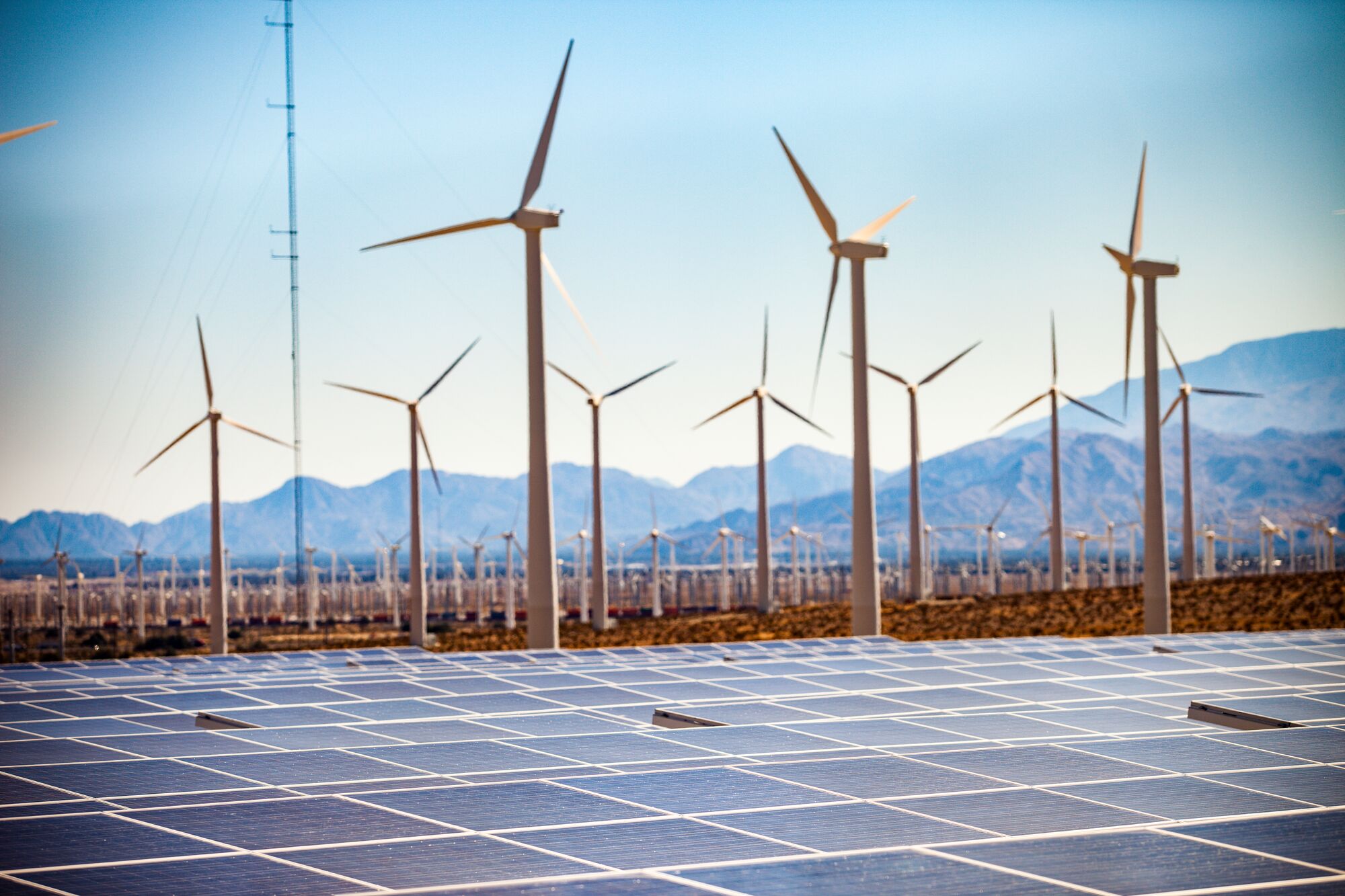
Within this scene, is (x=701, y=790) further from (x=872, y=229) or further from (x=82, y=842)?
(x=872, y=229)

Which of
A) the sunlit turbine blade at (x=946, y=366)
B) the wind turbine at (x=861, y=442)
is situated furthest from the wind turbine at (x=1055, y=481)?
the wind turbine at (x=861, y=442)

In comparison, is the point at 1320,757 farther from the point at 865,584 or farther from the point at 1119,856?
the point at 865,584

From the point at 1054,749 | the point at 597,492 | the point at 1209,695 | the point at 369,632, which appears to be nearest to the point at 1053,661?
the point at 1209,695

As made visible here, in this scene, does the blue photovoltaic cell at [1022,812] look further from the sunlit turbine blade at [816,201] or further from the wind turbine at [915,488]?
the wind turbine at [915,488]

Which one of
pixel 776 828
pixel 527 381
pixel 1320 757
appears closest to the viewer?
pixel 776 828

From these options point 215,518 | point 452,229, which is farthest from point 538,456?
point 215,518

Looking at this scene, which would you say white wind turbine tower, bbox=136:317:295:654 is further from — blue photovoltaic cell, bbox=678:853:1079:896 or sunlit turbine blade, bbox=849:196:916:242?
blue photovoltaic cell, bbox=678:853:1079:896
